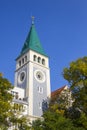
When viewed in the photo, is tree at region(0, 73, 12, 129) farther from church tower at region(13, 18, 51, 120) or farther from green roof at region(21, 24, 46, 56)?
green roof at region(21, 24, 46, 56)

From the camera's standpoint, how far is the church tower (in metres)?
53.1

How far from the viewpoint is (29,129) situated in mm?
27141

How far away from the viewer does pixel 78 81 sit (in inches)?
1415

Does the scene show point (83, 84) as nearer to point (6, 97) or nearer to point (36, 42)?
point (6, 97)

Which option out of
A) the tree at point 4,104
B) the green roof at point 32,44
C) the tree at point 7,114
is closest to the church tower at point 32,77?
the green roof at point 32,44

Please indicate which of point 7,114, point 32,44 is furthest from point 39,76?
point 7,114

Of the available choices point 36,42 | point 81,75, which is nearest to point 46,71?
point 36,42

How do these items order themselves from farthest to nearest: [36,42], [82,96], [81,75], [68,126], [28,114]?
[36,42], [28,114], [81,75], [82,96], [68,126]

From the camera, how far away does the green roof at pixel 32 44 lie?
2407 inches

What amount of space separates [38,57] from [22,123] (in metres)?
34.2

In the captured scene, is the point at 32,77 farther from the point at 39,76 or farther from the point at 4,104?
the point at 4,104

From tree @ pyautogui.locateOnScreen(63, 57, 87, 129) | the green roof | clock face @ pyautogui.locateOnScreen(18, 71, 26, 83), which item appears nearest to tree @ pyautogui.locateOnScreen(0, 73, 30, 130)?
tree @ pyautogui.locateOnScreen(63, 57, 87, 129)

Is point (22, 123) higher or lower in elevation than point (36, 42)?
lower

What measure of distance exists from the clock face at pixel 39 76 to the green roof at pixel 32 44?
208 inches
